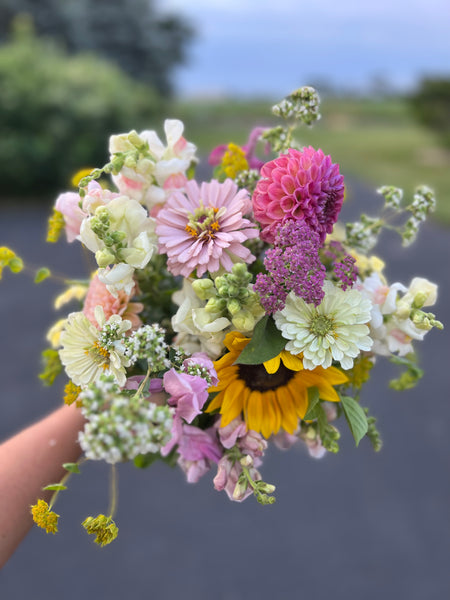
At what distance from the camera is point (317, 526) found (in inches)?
125

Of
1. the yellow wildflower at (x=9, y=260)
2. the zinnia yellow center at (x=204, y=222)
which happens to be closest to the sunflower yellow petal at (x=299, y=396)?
the zinnia yellow center at (x=204, y=222)

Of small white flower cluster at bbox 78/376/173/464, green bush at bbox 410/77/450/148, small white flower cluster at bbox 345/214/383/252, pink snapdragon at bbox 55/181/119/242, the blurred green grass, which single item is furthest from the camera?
green bush at bbox 410/77/450/148

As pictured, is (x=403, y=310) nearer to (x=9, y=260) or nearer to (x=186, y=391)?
(x=186, y=391)

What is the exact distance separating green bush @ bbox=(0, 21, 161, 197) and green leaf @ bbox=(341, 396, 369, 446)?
356 inches

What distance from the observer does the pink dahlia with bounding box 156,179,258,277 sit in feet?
3.34

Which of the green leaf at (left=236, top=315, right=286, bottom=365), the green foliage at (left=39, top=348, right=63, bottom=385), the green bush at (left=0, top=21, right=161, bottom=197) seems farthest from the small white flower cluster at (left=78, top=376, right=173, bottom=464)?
the green bush at (left=0, top=21, right=161, bottom=197)

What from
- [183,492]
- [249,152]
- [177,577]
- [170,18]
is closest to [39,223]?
[183,492]

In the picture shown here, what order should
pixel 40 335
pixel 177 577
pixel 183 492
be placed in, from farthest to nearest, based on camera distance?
pixel 40 335 → pixel 183 492 → pixel 177 577

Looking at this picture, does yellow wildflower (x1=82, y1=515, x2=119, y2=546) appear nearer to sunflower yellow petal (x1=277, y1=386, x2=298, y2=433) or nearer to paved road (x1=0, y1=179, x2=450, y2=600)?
sunflower yellow petal (x1=277, y1=386, x2=298, y2=433)

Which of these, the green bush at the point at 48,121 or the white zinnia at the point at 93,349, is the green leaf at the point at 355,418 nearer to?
the white zinnia at the point at 93,349

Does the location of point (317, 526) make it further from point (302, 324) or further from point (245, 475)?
point (302, 324)

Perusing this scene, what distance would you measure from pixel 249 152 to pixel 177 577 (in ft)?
7.57

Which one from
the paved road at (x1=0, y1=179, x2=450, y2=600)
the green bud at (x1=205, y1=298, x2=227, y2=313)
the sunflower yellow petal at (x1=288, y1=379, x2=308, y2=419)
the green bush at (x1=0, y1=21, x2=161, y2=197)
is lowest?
the paved road at (x1=0, y1=179, x2=450, y2=600)

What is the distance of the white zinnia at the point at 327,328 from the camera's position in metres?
0.99
